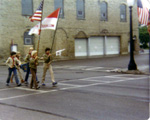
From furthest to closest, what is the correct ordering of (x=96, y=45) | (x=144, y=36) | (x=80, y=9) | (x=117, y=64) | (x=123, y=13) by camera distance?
(x=144, y=36), (x=123, y=13), (x=96, y=45), (x=80, y=9), (x=117, y=64)

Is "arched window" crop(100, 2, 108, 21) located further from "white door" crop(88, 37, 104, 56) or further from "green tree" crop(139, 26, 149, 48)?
"green tree" crop(139, 26, 149, 48)

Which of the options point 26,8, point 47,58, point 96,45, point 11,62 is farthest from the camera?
point 96,45

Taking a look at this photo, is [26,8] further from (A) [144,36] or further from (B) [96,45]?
(A) [144,36]

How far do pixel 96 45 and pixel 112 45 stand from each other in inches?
124

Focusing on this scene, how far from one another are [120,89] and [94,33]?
2598 centimetres

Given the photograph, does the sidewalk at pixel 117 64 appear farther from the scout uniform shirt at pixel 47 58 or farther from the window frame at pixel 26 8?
the scout uniform shirt at pixel 47 58

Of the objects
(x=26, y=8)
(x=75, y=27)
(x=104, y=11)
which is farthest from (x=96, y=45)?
(x=26, y=8)

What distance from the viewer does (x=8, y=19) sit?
1134 inches

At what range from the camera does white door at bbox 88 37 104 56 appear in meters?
35.6

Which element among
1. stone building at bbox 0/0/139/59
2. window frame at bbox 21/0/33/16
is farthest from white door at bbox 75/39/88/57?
window frame at bbox 21/0/33/16

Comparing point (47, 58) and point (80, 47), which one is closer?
point (47, 58)

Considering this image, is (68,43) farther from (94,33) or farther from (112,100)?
(112,100)

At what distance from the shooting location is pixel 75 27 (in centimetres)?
3397

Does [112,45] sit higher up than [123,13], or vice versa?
[123,13]
